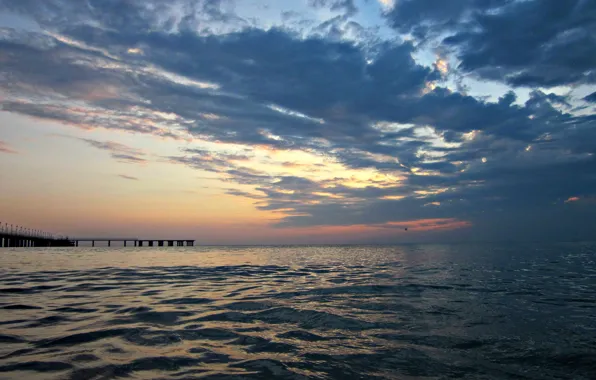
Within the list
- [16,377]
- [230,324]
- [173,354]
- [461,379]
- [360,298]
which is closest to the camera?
[16,377]

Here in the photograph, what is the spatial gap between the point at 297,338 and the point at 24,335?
709 centimetres

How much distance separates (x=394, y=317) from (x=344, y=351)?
444cm

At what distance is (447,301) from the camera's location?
618 inches

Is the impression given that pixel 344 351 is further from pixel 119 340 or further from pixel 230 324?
pixel 119 340

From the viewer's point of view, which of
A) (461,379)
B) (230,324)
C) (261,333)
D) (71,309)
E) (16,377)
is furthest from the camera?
(71,309)

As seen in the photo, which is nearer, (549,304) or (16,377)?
(16,377)

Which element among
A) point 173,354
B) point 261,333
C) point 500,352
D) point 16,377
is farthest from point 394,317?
point 16,377

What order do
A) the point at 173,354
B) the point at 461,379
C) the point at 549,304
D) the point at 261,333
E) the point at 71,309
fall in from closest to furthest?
1. the point at 461,379
2. the point at 173,354
3. the point at 261,333
4. the point at 71,309
5. the point at 549,304

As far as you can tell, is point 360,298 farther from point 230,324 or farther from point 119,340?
point 119,340

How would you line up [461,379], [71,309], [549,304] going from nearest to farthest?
1. [461,379]
2. [71,309]
3. [549,304]

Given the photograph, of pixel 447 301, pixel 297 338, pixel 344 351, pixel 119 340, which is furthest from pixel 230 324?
pixel 447 301

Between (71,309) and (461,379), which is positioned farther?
(71,309)

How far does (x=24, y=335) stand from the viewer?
9.31 meters

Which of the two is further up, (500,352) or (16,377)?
(16,377)
